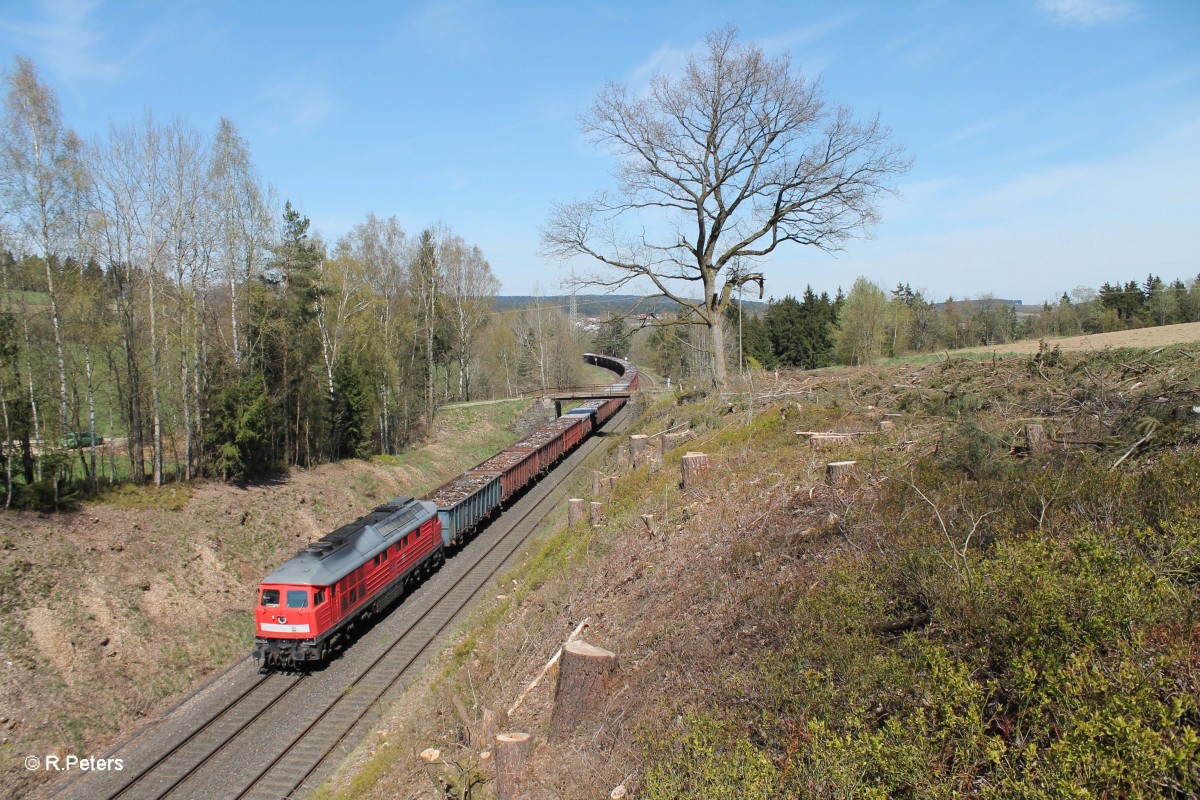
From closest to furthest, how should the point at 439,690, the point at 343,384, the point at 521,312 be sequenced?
the point at 439,690
the point at 343,384
the point at 521,312

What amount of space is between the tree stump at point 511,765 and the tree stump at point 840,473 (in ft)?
15.3

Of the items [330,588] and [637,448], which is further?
[637,448]

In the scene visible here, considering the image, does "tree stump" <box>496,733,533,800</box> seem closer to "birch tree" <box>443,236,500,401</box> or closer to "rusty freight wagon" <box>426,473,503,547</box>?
"rusty freight wagon" <box>426,473,503,547</box>

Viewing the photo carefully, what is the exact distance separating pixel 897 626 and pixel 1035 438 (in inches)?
144

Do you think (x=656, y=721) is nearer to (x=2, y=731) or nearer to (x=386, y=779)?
(x=386, y=779)

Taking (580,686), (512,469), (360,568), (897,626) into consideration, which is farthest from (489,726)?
(512,469)

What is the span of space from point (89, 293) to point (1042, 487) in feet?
77.8

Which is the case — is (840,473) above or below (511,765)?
above

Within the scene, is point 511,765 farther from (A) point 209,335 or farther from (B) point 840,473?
(A) point 209,335

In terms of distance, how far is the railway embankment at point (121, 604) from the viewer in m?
12.6

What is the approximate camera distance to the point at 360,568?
15344 mm

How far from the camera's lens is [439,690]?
10953 millimetres

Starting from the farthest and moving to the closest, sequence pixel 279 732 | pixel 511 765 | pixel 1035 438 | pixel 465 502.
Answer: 1. pixel 465 502
2. pixel 279 732
3. pixel 1035 438
4. pixel 511 765

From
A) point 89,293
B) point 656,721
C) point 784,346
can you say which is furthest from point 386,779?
point 784,346
